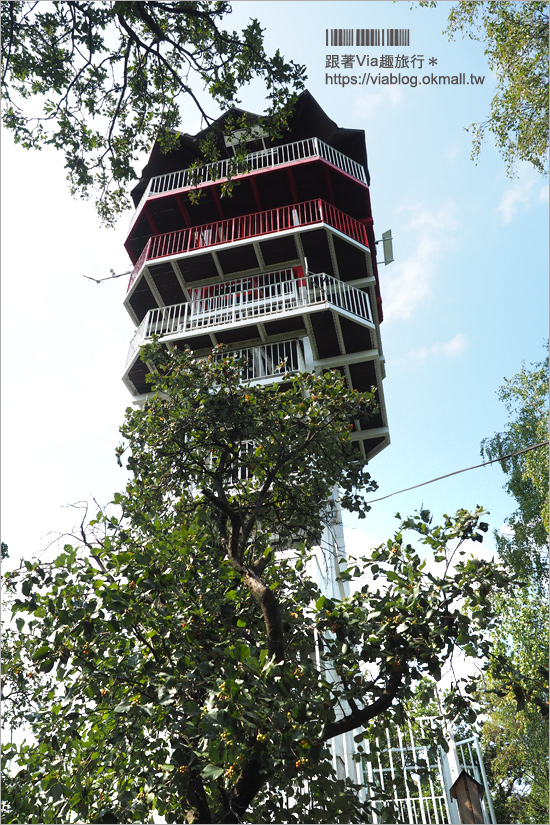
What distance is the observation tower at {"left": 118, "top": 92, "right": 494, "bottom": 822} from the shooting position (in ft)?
44.0

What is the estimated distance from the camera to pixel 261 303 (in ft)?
44.3

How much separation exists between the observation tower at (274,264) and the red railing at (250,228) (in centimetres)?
4

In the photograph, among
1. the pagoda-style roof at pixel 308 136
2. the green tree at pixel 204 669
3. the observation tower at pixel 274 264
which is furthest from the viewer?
the pagoda-style roof at pixel 308 136

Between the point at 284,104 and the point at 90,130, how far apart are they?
80.7 inches

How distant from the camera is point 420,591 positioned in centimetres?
374

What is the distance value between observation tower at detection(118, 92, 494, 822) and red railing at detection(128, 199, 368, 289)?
37 mm

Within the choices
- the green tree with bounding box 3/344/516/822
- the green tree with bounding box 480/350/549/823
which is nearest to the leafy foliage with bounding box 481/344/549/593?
the green tree with bounding box 480/350/549/823

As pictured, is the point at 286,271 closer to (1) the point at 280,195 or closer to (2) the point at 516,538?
(1) the point at 280,195

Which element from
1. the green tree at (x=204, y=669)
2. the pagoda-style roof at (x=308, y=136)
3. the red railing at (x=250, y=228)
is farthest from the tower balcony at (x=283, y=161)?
the green tree at (x=204, y=669)

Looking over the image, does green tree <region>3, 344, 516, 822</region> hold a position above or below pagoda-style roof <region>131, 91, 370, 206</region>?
below

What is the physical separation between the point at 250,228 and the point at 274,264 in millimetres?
1112

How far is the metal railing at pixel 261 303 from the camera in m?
13.2

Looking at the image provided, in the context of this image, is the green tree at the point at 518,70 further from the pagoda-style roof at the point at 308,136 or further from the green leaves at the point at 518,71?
the pagoda-style roof at the point at 308,136

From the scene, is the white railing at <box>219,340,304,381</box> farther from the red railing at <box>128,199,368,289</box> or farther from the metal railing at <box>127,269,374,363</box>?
the red railing at <box>128,199,368,289</box>
